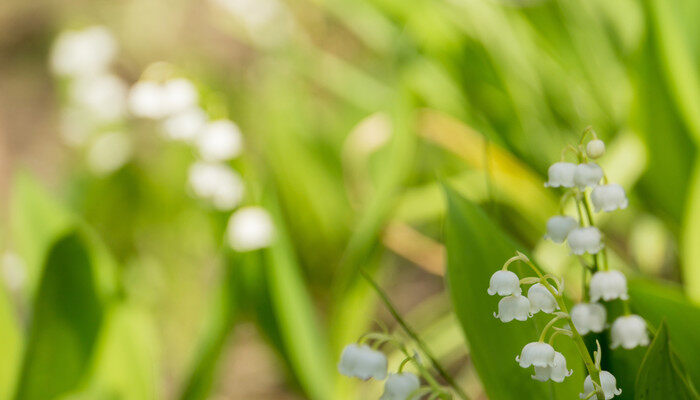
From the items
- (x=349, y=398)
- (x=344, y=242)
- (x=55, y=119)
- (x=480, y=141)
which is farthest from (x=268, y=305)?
(x=55, y=119)

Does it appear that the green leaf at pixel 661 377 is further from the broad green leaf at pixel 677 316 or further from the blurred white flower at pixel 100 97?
the blurred white flower at pixel 100 97

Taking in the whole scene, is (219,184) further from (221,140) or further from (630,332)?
(630,332)

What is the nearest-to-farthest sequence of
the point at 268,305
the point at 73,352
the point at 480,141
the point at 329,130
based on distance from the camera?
the point at 73,352
the point at 268,305
the point at 480,141
the point at 329,130

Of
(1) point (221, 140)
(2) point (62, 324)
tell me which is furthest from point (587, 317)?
(1) point (221, 140)

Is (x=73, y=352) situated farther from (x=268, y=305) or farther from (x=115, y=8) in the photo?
(x=115, y=8)

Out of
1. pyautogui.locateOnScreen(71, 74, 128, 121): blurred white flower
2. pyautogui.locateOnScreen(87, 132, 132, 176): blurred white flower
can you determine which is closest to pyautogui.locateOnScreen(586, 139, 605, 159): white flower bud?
pyautogui.locateOnScreen(87, 132, 132, 176): blurred white flower

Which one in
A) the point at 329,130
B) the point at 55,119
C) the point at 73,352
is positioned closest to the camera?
the point at 73,352
